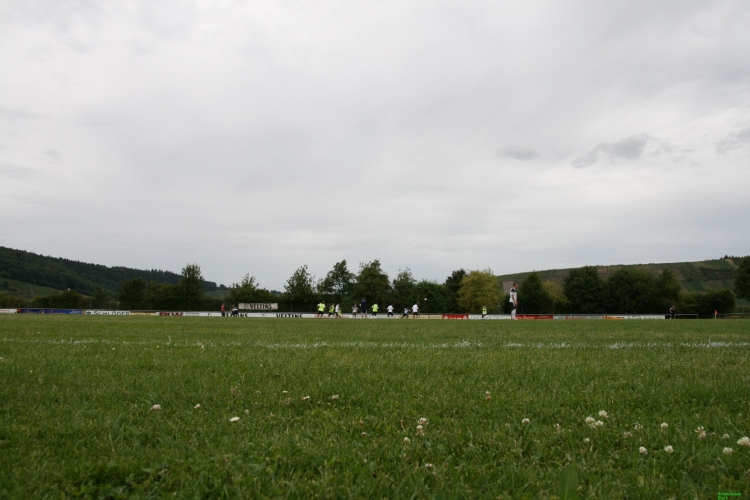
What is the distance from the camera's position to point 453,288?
352 feet

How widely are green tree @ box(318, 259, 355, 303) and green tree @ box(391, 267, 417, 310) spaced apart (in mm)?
9589

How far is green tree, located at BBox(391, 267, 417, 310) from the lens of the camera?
101875mm

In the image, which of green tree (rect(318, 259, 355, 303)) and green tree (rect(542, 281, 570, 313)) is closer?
green tree (rect(542, 281, 570, 313))

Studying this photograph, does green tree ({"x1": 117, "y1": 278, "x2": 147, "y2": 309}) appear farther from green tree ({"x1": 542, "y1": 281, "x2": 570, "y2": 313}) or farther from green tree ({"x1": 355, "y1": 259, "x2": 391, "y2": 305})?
green tree ({"x1": 542, "y1": 281, "x2": 570, "y2": 313})

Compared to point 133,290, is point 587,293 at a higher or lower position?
lower

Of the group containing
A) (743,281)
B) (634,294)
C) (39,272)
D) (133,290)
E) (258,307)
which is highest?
(39,272)

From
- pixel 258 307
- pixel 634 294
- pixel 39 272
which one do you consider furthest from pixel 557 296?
pixel 39 272

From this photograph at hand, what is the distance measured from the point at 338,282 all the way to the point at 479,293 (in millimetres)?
30535

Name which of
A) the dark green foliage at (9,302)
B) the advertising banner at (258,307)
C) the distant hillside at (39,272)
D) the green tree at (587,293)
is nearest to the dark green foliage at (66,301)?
the advertising banner at (258,307)

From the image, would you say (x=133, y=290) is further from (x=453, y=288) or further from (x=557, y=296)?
(x=557, y=296)

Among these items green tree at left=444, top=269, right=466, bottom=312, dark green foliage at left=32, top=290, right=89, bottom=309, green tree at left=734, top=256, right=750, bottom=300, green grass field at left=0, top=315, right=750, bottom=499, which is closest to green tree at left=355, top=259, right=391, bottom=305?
green tree at left=444, top=269, right=466, bottom=312

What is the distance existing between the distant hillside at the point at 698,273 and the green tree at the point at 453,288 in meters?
29.9

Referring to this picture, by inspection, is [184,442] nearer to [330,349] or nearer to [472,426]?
[472,426]

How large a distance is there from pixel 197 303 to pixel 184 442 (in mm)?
74182
